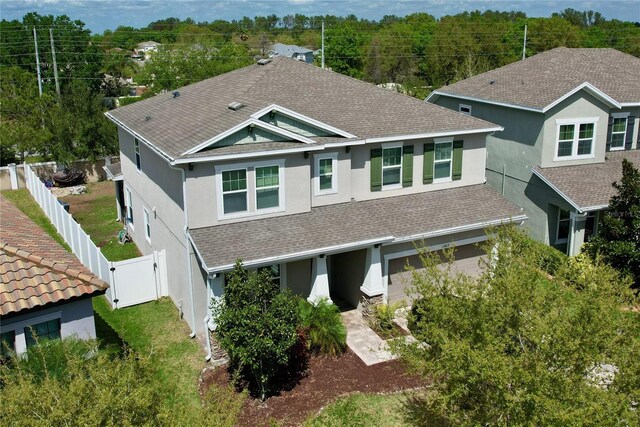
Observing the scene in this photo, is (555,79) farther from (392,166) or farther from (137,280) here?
(137,280)

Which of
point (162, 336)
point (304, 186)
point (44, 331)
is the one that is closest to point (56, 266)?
point (44, 331)

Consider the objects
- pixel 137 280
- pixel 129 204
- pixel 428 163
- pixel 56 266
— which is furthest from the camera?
pixel 129 204

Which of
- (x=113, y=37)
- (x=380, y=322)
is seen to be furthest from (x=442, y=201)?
(x=113, y=37)

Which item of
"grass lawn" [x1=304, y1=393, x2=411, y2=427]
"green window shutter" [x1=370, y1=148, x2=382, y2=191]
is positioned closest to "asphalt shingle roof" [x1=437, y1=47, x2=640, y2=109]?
"green window shutter" [x1=370, y1=148, x2=382, y2=191]

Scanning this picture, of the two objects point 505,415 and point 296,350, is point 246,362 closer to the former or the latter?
point 296,350

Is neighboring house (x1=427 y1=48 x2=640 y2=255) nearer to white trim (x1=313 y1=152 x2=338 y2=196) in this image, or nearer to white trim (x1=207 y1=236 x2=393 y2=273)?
white trim (x1=207 y1=236 x2=393 y2=273)

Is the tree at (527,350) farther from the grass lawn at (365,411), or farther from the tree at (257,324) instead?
the tree at (257,324)
